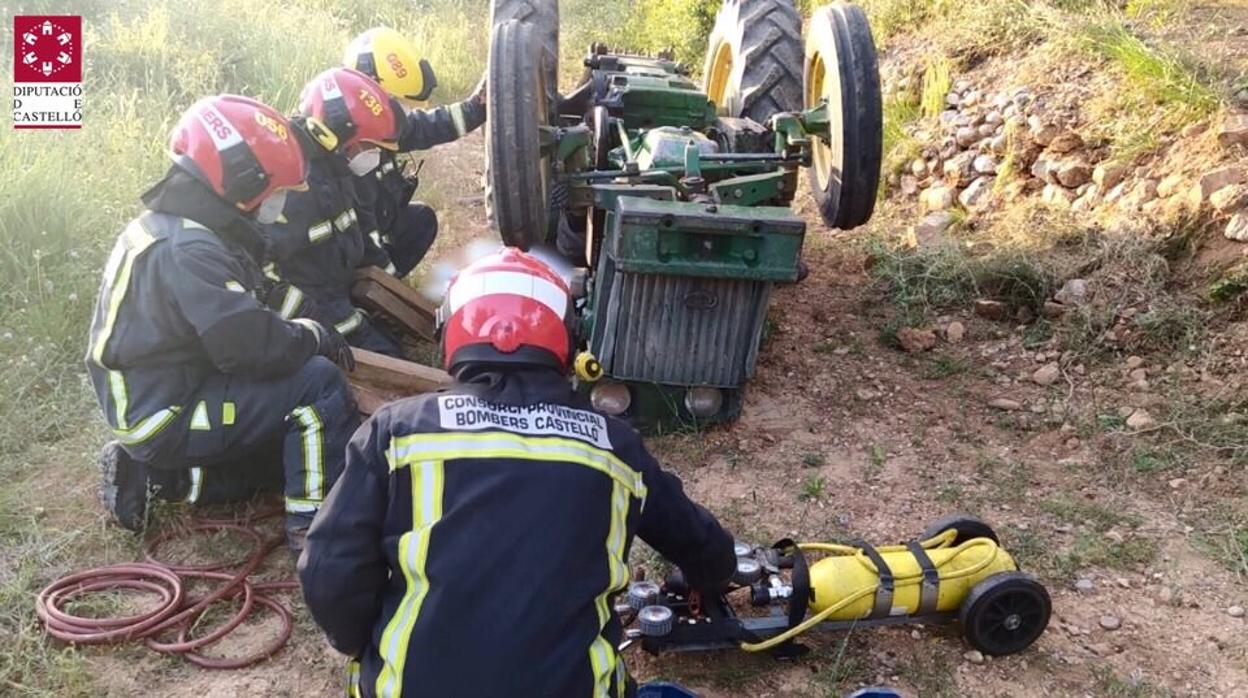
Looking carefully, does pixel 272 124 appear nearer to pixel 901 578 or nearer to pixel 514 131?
pixel 514 131

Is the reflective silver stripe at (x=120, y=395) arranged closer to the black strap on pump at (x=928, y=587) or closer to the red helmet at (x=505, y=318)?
the red helmet at (x=505, y=318)

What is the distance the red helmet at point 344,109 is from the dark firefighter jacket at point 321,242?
90mm

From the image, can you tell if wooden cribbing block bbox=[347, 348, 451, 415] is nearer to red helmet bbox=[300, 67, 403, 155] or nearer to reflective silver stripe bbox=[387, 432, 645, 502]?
red helmet bbox=[300, 67, 403, 155]

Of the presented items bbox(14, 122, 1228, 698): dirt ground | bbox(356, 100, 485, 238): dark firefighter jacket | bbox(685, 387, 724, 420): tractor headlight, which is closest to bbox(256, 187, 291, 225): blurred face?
bbox(14, 122, 1228, 698): dirt ground

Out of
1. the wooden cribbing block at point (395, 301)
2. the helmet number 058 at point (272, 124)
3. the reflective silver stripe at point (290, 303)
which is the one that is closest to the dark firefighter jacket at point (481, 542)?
the helmet number 058 at point (272, 124)

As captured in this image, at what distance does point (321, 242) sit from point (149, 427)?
1537 millimetres

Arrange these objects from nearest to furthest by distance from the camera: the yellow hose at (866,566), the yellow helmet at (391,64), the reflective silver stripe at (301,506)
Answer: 1. the yellow hose at (866,566)
2. the reflective silver stripe at (301,506)
3. the yellow helmet at (391,64)

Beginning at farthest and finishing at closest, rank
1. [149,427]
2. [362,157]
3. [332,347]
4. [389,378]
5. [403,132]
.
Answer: [403,132], [362,157], [389,378], [332,347], [149,427]

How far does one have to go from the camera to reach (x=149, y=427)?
3227 mm

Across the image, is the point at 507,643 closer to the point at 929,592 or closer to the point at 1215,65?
the point at 929,592

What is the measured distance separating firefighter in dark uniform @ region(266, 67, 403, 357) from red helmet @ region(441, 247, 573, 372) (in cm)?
255

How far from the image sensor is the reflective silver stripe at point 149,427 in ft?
10.6

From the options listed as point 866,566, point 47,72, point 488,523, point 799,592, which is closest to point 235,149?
point 488,523

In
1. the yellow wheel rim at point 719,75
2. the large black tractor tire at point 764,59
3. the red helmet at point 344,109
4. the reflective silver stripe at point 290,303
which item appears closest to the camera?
the reflective silver stripe at point 290,303
